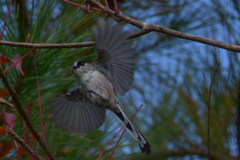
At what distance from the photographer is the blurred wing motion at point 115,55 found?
31.1 inches

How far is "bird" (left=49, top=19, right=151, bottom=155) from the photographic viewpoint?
81 centimetres

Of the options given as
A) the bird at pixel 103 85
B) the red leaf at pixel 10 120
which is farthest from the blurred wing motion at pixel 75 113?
the red leaf at pixel 10 120

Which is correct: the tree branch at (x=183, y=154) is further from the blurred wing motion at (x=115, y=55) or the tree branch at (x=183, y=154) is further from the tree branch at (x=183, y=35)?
the tree branch at (x=183, y=35)

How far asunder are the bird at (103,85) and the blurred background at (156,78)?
0.09ft

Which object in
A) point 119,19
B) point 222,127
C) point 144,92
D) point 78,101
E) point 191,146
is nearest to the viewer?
point 119,19

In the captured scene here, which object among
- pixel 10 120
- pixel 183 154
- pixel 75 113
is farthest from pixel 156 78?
pixel 10 120

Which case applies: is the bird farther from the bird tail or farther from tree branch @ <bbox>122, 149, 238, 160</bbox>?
tree branch @ <bbox>122, 149, 238, 160</bbox>

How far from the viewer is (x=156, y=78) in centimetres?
185

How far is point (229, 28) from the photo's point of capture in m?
1.33

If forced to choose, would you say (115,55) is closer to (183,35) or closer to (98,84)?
(98,84)

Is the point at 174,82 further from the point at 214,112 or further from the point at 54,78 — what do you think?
the point at 54,78

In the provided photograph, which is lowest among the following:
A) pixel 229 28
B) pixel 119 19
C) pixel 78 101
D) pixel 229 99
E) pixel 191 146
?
pixel 191 146

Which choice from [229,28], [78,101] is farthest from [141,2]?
[78,101]

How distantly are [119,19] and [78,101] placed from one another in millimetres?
393
